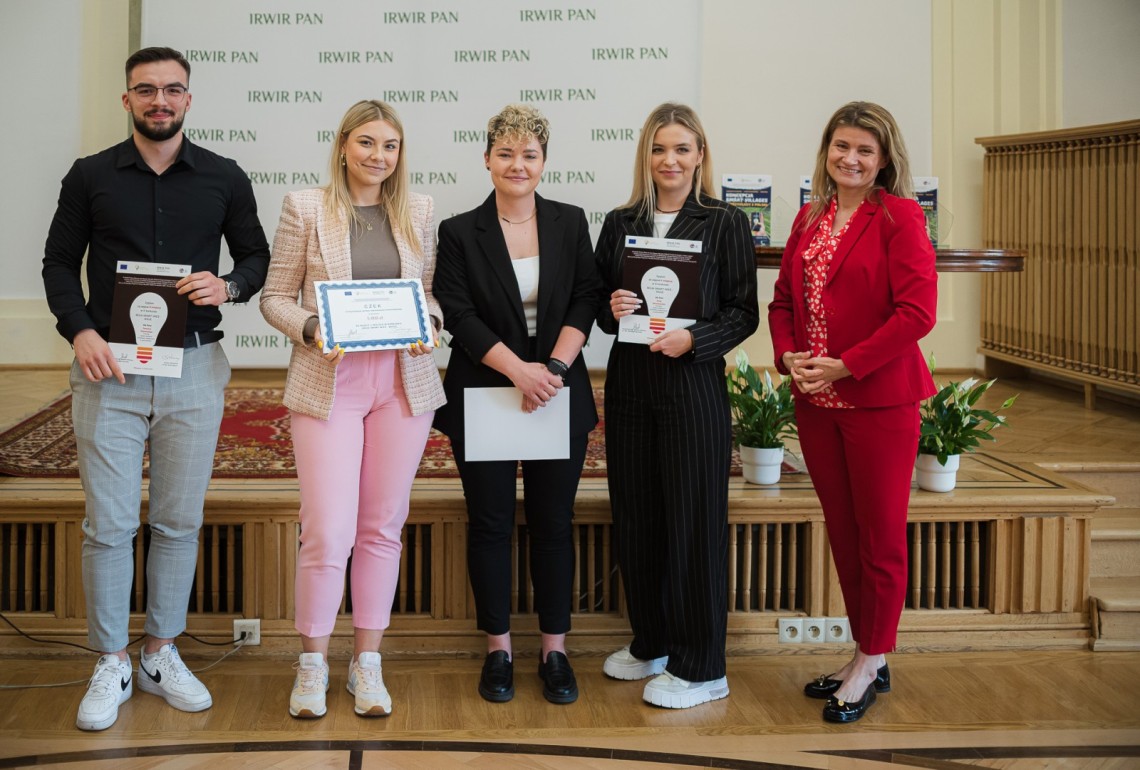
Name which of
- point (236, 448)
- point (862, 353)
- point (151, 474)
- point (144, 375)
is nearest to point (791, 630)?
point (862, 353)

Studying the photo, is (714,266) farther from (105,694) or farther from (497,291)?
(105,694)

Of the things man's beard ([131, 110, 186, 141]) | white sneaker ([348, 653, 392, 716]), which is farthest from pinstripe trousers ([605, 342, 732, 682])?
man's beard ([131, 110, 186, 141])

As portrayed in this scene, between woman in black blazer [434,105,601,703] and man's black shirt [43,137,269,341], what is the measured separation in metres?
0.59

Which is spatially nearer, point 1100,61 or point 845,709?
point 845,709

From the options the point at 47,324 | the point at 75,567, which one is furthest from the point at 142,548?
the point at 47,324

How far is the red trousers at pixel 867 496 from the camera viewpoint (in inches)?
115

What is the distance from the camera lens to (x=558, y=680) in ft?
10.4

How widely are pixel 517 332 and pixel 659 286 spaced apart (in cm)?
39

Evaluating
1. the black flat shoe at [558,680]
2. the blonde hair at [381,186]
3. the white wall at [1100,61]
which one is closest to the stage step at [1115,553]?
the black flat shoe at [558,680]

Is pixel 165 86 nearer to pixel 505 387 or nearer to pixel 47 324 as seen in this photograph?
pixel 505 387

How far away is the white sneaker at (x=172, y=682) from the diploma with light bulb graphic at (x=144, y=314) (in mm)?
833

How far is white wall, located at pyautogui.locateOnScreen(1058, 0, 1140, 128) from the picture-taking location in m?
6.57

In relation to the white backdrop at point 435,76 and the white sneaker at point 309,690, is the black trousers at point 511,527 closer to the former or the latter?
the white sneaker at point 309,690

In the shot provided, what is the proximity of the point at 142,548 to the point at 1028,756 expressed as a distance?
2.60 m
